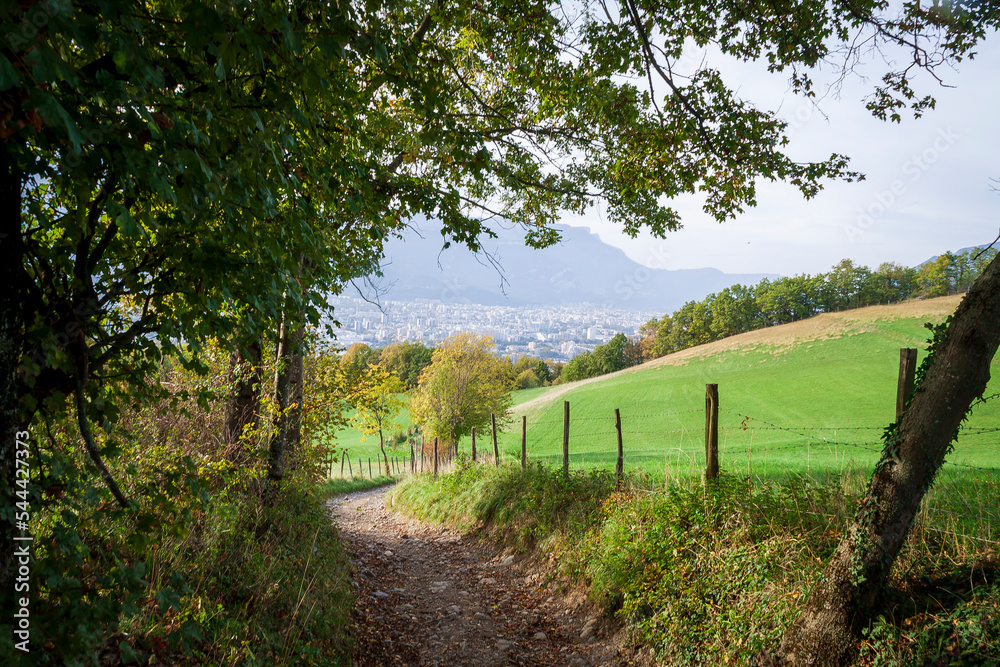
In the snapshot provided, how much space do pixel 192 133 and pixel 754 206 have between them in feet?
22.5

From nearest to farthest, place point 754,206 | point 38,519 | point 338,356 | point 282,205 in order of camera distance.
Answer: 1. point 38,519
2. point 282,205
3. point 754,206
4. point 338,356

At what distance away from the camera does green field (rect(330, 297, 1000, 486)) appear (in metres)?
22.9

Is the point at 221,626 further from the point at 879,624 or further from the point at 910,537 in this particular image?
the point at 910,537

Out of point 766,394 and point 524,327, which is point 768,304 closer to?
point 766,394

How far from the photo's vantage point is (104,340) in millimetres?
2701

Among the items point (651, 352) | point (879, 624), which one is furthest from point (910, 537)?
point (651, 352)

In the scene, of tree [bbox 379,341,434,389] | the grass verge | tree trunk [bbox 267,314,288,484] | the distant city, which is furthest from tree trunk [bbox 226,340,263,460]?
the distant city

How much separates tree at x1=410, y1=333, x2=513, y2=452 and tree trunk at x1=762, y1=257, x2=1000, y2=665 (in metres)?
26.0

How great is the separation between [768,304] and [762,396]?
39222 mm

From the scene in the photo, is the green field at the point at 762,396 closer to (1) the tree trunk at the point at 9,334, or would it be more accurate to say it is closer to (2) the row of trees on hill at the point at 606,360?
(1) the tree trunk at the point at 9,334

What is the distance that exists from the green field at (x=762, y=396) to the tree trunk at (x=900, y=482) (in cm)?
1407

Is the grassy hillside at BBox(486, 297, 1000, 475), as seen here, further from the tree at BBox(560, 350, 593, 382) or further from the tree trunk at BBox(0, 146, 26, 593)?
the tree at BBox(560, 350, 593, 382)

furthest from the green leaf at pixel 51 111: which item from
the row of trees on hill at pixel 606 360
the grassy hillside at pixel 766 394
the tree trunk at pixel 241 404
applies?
the row of trees on hill at pixel 606 360

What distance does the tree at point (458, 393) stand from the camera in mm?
30312
